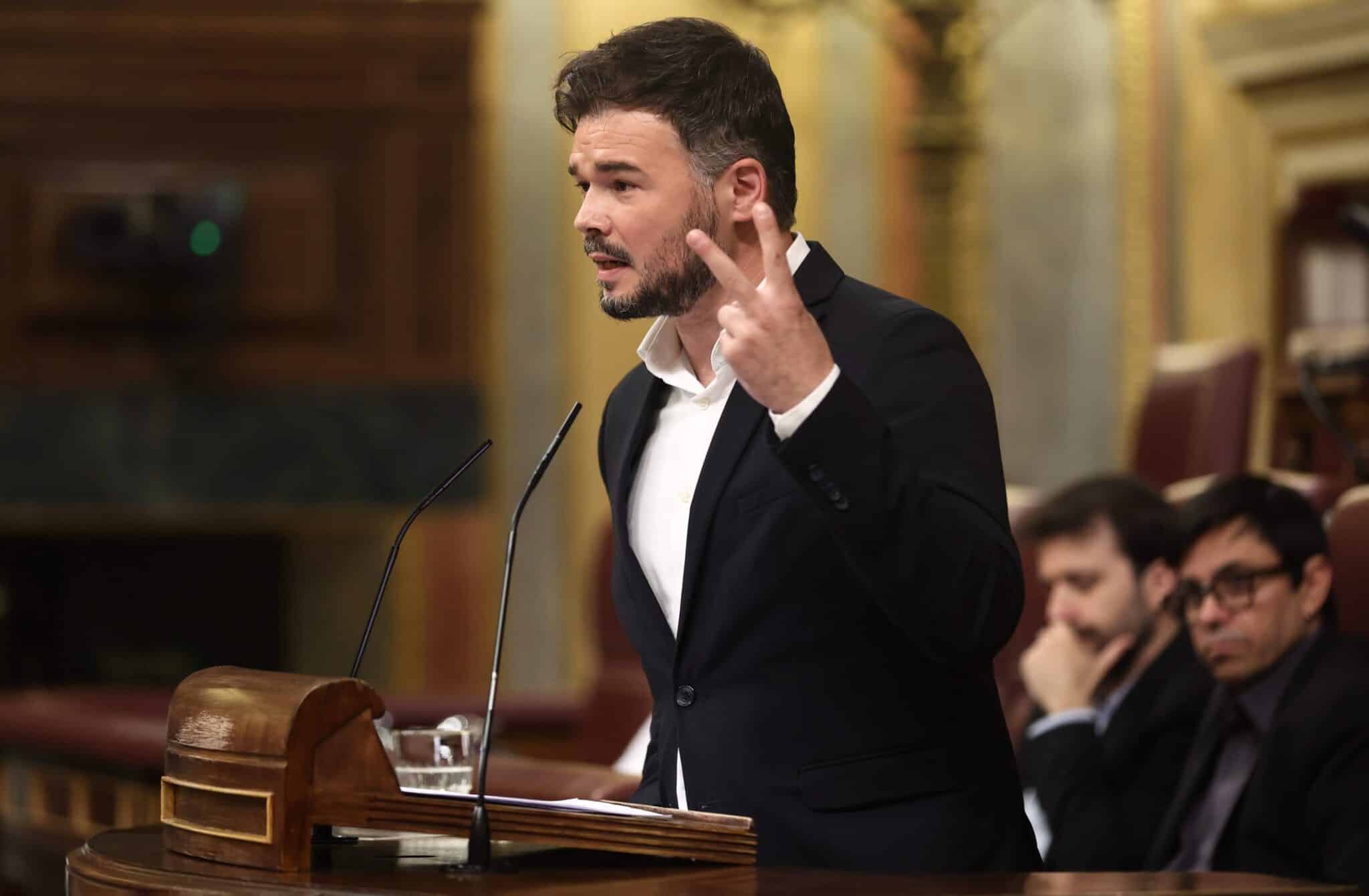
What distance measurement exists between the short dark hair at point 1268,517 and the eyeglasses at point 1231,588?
0.10 ft

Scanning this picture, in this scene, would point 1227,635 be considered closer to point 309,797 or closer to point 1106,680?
point 1106,680

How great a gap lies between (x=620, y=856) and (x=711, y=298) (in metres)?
0.54

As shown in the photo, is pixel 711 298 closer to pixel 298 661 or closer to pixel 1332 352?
pixel 1332 352

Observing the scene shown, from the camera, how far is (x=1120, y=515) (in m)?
3.32

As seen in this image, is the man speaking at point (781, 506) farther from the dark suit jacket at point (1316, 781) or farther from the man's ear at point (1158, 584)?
the man's ear at point (1158, 584)

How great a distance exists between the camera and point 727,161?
5.81 feet

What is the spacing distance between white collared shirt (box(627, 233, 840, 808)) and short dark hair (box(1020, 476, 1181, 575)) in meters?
1.58

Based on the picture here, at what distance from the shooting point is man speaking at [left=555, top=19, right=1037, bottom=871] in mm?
1494

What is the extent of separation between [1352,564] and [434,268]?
14.0 ft

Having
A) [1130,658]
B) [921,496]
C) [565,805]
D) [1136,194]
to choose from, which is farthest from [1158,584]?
[1136,194]

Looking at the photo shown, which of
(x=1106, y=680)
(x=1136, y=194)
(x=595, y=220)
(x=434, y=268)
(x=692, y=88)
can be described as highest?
(x=1136, y=194)

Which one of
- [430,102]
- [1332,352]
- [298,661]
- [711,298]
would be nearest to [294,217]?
[430,102]

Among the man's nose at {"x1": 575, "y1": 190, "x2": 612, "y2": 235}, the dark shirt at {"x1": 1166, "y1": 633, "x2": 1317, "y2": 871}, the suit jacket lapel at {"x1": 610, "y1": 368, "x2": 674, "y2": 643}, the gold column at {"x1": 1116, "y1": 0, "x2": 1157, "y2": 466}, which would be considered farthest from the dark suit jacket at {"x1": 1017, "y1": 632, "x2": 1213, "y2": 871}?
the gold column at {"x1": 1116, "y1": 0, "x2": 1157, "y2": 466}

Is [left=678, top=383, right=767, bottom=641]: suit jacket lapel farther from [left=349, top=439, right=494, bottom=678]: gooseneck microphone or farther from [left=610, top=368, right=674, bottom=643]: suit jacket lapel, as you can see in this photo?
[left=349, top=439, right=494, bottom=678]: gooseneck microphone
